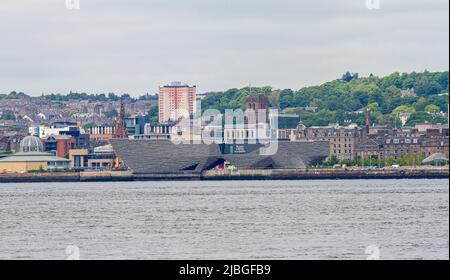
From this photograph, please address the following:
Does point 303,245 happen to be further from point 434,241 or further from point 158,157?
point 158,157

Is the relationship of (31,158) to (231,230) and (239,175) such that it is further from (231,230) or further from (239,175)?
(231,230)

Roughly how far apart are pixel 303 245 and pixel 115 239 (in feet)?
10.3

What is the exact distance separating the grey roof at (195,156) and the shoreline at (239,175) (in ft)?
1.69

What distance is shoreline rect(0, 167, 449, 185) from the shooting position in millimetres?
62594

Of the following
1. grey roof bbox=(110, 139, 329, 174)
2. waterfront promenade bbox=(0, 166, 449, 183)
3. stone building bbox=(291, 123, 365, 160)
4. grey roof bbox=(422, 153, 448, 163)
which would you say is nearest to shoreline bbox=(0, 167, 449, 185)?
waterfront promenade bbox=(0, 166, 449, 183)

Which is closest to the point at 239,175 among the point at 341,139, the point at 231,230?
the point at 341,139

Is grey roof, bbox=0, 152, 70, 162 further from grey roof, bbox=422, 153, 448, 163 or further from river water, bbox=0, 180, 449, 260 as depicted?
river water, bbox=0, 180, 449, 260

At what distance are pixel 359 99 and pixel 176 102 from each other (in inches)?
563

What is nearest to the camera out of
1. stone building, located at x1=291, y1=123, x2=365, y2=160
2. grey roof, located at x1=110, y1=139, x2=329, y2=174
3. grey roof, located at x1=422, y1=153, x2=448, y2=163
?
grey roof, located at x1=110, y1=139, x2=329, y2=174

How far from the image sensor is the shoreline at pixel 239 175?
62594mm

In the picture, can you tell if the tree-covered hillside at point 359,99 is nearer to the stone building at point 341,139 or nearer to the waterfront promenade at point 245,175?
the stone building at point 341,139

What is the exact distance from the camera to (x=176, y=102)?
103 metres

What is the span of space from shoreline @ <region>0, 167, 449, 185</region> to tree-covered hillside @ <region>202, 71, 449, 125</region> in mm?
23081

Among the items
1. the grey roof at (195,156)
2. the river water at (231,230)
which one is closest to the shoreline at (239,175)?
the grey roof at (195,156)
